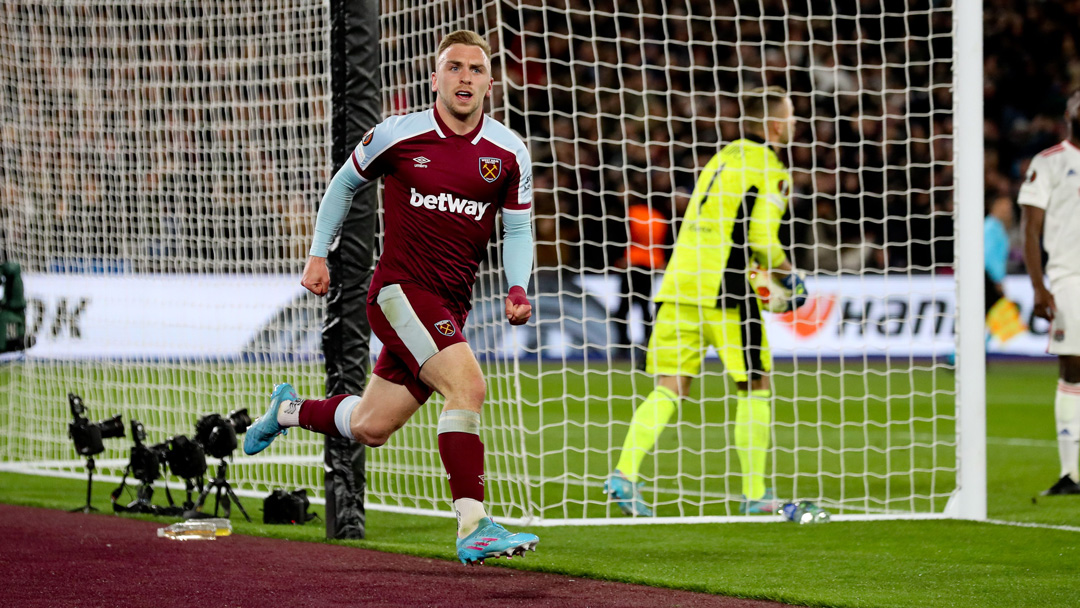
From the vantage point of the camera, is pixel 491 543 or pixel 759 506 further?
pixel 759 506

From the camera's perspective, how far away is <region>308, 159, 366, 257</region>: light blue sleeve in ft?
17.0

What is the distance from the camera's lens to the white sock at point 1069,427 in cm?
778

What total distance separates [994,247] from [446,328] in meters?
11.9

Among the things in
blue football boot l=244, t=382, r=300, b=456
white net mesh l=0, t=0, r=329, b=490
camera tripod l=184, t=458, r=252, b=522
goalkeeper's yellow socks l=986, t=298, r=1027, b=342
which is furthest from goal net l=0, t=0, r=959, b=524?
goalkeeper's yellow socks l=986, t=298, r=1027, b=342

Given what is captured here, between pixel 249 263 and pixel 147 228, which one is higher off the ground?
pixel 147 228

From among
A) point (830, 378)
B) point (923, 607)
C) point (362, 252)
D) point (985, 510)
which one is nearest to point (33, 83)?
point (362, 252)

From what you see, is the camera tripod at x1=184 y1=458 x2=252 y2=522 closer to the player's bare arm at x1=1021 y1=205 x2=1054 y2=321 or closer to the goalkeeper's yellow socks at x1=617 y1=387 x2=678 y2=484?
the goalkeeper's yellow socks at x1=617 y1=387 x2=678 y2=484

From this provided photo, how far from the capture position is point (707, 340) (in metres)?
7.13

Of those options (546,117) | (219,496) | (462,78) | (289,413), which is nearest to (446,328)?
(462,78)

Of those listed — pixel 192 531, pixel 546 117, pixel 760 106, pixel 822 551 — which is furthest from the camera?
pixel 546 117

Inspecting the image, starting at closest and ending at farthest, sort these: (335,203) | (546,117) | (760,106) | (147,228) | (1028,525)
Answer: (335,203)
(1028,525)
(760,106)
(147,228)
(546,117)

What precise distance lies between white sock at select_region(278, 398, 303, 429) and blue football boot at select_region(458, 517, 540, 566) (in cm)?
114

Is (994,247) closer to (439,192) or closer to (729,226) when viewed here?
(729,226)

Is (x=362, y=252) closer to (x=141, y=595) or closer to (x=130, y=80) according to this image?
(x=141, y=595)
